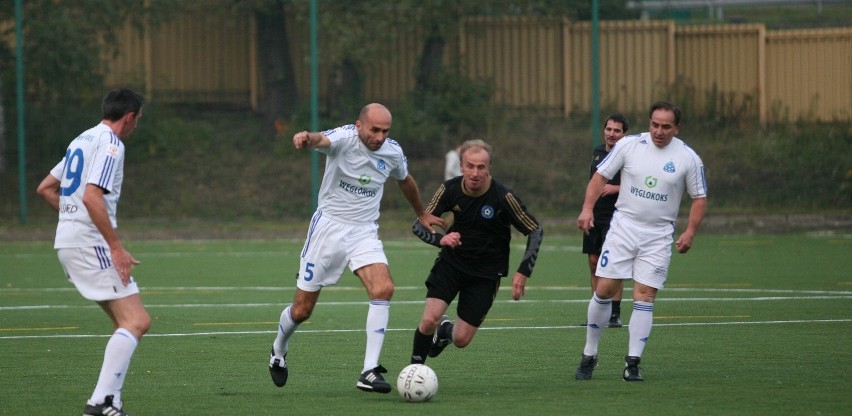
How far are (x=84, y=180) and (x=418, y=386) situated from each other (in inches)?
99.4

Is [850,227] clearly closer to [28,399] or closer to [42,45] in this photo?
[42,45]

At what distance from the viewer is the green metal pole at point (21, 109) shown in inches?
961

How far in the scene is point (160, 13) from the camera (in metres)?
26.4

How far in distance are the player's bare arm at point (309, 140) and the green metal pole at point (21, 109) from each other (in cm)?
1699

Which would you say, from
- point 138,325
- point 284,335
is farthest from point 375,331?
point 138,325

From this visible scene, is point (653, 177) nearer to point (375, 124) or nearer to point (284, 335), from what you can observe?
point (375, 124)

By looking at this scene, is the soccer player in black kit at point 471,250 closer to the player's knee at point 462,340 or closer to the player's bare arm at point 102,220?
the player's knee at point 462,340

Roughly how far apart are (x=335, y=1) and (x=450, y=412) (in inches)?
713

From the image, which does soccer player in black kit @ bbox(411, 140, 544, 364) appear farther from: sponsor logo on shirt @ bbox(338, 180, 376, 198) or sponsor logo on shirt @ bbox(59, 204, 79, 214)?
sponsor logo on shirt @ bbox(59, 204, 79, 214)

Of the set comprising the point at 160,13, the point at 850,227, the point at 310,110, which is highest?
the point at 160,13

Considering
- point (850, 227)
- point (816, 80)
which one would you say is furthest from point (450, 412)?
point (816, 80)

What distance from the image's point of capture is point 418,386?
8477 mm

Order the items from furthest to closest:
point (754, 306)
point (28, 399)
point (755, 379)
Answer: point (754, 306) → point (755, 379) → point (28, 399)

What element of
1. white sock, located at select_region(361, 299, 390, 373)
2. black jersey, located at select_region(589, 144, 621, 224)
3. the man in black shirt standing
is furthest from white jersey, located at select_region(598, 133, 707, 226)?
black jersey, located at select_region(589, 144, 621, 224)
